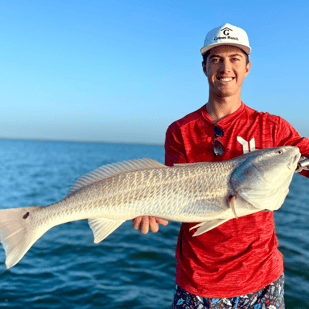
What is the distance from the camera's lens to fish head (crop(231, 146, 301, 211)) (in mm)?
3021

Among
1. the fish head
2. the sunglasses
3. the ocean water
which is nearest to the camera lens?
the fish head

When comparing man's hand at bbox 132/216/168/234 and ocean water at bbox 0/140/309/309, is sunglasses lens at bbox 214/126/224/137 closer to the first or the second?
man's hand at bbox 132/216/168/234

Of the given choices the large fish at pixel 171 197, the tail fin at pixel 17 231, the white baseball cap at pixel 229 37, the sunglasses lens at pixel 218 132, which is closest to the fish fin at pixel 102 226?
the large fish at pixel 171 197

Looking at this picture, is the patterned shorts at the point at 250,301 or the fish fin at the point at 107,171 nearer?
the patterned shorts at the point at 250,301

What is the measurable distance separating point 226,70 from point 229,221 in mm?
1994

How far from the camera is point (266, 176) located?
308cm

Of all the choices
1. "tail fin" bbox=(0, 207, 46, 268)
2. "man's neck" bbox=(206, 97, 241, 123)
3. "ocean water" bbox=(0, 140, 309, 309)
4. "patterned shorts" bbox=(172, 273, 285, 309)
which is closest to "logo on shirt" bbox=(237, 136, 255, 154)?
"man's neck" bbox=(206, 97, 241, 123)

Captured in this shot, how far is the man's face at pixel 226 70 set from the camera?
3.57m

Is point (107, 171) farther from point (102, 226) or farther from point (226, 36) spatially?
point (226, 36)

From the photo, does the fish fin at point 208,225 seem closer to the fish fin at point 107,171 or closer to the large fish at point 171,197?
the large fish at point 171,197

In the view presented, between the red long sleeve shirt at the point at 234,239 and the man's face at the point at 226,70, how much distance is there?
324 millimetres

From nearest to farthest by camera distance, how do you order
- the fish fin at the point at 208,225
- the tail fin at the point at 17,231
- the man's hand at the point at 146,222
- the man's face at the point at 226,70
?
the fish fin at the point at 208,225 → the tail fin at the point at 17,231 → the man's hand at the point at 146,222 → the man's face at the point at 226,70

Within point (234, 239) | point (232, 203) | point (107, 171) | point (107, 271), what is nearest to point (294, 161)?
point (232, 203)

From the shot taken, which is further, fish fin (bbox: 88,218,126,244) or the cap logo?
the cap logo
